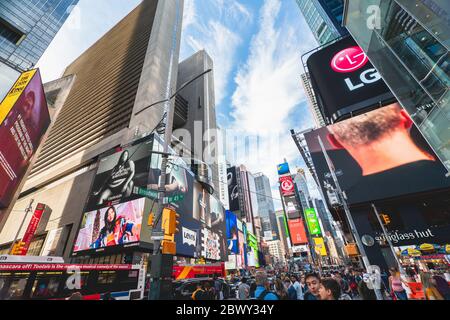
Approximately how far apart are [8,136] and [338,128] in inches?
1197

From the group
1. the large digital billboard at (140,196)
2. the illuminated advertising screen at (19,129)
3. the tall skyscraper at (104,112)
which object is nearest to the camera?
the illuminated advertising screen at (19,129)

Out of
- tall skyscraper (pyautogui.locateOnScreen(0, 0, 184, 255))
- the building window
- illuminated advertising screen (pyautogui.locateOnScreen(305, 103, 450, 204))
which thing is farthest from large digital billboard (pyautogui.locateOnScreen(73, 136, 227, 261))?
the building window

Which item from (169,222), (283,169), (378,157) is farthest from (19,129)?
(283,169)

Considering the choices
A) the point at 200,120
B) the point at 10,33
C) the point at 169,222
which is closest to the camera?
the point at 169,222

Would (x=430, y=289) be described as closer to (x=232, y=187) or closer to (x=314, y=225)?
(x=314, y=225)

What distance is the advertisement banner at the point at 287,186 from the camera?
150 feet

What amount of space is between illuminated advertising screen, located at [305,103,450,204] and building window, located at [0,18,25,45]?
56.3 metres

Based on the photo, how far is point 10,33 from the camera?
3697 centimetres

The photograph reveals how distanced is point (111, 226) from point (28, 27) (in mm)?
48694

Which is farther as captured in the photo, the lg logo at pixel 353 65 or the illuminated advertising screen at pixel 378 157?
the lg logo at pixel 353 65

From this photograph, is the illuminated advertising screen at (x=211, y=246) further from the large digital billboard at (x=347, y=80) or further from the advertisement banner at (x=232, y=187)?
the large digital billboard at (x=347, y=80)

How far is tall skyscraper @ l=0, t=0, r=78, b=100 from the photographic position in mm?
36031

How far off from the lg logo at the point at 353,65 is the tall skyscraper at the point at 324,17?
22524mm

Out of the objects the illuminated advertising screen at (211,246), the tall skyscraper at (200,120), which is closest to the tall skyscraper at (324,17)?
the tall skyscraper at (200,120)
